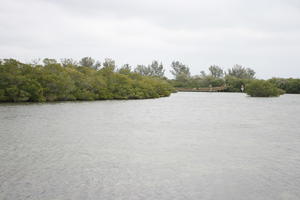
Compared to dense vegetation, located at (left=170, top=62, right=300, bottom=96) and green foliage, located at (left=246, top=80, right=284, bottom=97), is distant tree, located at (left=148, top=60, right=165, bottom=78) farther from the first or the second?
green foliage, located at (left=246, top=80, right=284, bottom=97)

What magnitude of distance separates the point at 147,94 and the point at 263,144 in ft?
117

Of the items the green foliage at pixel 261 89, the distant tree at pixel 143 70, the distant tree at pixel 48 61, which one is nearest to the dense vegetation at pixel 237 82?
the green foliage at pixel 261 89

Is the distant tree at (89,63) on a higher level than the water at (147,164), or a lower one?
higher

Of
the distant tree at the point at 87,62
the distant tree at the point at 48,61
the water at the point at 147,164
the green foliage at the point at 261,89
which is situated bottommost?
the water at the point at 147,164

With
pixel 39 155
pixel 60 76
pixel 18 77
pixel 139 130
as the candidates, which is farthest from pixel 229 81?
pixel 39 155

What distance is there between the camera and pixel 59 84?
30906 mm

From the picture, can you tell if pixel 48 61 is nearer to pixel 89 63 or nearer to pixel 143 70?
pixel 89 63

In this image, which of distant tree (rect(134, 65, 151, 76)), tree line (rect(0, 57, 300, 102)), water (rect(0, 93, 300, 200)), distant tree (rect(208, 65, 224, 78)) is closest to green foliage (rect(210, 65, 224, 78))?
distant tree (rect(208, 65, 224, 78))

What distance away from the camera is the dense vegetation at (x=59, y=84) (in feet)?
90.3

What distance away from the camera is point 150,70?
11400cm

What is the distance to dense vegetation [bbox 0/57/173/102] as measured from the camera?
2752cm

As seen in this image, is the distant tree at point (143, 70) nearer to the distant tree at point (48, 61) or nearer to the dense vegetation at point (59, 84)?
the dense vegetation at point (59, 84)

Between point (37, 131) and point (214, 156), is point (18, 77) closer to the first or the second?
point (37, 131)

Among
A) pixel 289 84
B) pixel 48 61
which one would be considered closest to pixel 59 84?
pixel 48 61
